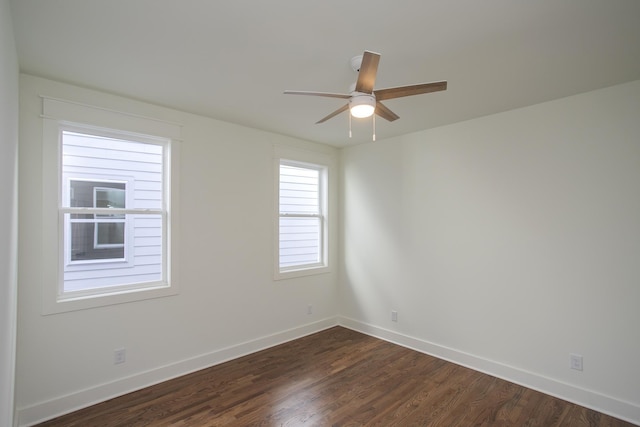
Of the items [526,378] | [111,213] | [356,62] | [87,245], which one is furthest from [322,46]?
[526,378]

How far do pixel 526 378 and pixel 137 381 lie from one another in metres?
3.59

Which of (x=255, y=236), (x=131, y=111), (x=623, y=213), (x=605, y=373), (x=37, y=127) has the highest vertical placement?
(x=131, y=111)

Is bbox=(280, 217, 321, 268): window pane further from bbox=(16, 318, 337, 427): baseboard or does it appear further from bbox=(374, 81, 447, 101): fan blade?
bbox=(374, 81, 447, 101): fan blade

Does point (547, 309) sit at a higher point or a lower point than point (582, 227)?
lower

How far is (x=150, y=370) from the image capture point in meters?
3.04

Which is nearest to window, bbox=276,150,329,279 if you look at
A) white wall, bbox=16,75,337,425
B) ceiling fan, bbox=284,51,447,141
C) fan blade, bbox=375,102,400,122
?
white wall, bbox=16,75,337,425

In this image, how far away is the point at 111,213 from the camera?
9.61 ft

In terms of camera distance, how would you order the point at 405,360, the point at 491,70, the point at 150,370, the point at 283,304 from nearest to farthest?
the point at 491,70 → the point at 150,370 → the point at 405,360 → the point at 283,304

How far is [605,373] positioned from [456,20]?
9.79ft

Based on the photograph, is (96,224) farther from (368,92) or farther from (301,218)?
(368,92)

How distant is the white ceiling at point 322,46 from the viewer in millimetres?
1713

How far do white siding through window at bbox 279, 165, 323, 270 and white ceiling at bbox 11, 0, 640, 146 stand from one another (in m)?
1.59

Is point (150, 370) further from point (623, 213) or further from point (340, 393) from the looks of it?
point (623, 213)

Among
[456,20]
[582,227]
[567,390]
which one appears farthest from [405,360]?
[456,20]
